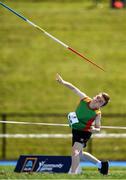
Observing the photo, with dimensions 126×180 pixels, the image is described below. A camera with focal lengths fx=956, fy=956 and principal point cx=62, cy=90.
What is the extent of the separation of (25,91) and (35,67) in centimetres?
268

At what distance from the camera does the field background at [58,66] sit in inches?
1198

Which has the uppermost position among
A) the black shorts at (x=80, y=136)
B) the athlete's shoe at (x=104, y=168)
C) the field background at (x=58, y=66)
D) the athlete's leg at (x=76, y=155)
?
the black shorts at (x=80, y=136)

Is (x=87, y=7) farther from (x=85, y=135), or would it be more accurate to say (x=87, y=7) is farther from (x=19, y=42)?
(x=85, y=135)

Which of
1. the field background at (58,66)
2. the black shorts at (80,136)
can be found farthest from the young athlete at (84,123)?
the field background at (58,66)

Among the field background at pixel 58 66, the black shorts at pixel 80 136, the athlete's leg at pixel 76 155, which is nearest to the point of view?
the athlete's leg at pixel 76 155

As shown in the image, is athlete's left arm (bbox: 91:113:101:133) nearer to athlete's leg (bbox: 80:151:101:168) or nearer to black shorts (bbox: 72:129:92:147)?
black shorts (bbox: 72:129:92:147)

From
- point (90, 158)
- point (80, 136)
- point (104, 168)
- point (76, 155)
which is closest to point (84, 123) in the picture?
point (80, 136)

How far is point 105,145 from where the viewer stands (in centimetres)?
3039

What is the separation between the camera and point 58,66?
37.1 metres

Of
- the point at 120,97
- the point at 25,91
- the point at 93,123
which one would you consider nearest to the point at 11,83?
the point at 25,91

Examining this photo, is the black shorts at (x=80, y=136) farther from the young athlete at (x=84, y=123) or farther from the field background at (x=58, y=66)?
the field background at (x=58, y=66)

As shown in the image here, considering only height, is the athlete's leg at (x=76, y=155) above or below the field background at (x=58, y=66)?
above

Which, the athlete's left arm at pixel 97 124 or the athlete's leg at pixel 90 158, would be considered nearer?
the athlete's left arm at pixel 97 124

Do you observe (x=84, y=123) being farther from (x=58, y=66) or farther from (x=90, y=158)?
(x=58, y=66)
